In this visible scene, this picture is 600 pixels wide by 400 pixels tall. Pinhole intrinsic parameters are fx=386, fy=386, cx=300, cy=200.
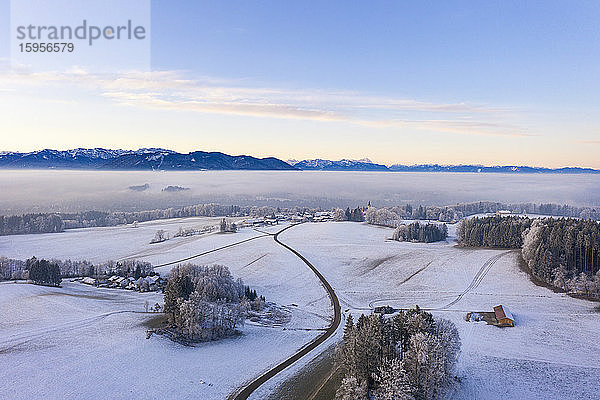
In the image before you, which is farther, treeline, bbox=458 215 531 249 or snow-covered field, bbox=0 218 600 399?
treeline, bbox=458 215 531 249

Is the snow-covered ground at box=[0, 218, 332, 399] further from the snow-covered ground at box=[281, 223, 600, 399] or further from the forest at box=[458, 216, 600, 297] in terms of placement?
the forest at box=[458, 216, 600, 297]

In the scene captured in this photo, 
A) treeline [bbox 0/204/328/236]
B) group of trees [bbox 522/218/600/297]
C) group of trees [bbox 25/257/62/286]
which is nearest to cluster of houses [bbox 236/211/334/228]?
treeline [bbox 0/204/328/236]

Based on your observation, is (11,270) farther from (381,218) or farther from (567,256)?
(381,218)

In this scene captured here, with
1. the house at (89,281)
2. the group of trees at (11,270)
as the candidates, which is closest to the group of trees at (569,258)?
the house at (89,281)

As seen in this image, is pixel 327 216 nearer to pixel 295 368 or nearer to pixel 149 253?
pixel 149 253

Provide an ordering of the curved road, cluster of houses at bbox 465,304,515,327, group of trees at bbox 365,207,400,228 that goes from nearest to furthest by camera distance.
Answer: the curved road < cluster of houses at bbox 465,304,515,327 < group of trees at bbox 365,207,400,228

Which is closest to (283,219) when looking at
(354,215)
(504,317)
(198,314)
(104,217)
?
(354,215)

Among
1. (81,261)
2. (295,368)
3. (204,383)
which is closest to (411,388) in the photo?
(295,368)
